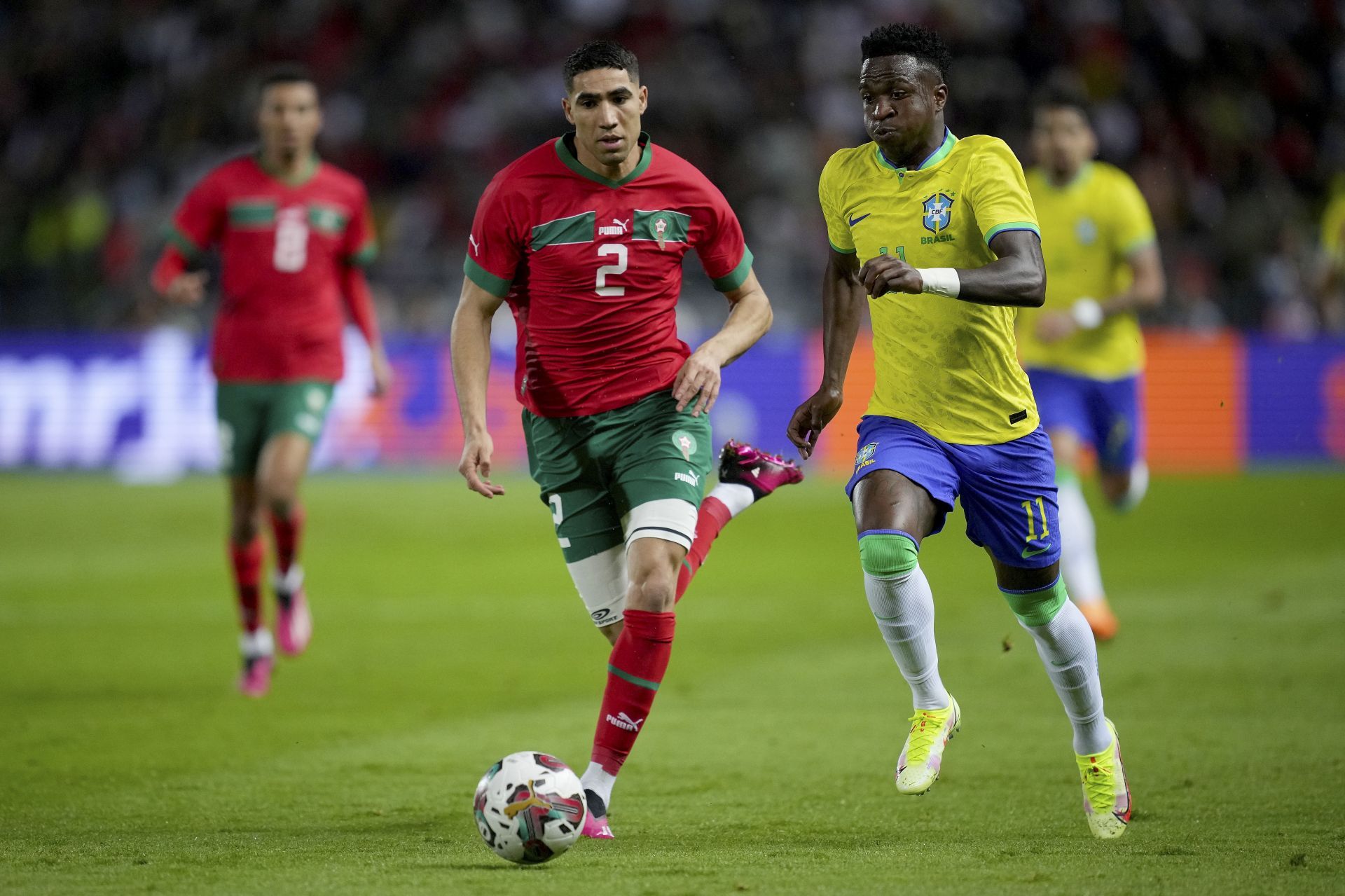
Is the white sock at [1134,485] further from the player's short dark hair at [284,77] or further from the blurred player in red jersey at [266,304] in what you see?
the player's short dark hair at [284,77]

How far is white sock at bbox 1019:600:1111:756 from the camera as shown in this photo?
550 cm

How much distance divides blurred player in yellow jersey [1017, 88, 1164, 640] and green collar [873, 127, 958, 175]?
13.3ft

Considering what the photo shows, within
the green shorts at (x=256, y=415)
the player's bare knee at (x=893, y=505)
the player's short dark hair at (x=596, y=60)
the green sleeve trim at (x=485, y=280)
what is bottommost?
the green shorts at (x=256, y=415)

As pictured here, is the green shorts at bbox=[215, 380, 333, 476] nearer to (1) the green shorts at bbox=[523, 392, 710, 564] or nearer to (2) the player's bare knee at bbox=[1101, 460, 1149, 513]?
(1) the green shorts at bbox=[523, 392, 710, 564]

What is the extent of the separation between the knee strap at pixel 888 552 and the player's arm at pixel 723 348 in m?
0.67

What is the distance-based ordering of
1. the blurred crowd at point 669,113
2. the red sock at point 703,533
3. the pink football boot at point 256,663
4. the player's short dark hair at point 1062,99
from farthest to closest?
1. the blurred crowd at point 669,113
2. the player's short dark hair at point 1062,99
3. the pink football boot at point 256,663
4. the red sock at point 703,533

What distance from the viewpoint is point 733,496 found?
263 inches

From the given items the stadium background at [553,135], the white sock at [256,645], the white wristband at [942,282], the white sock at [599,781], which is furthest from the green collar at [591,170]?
the stadium background at [553,135]

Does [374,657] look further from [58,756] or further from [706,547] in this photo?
[706,547]

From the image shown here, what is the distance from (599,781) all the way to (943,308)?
1860 mm

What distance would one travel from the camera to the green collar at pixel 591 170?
5840 millimetres

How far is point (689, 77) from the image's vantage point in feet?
73.4

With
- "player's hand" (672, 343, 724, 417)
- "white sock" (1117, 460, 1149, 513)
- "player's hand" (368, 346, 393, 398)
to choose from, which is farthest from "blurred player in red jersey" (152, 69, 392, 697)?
"white sock" (1117, 460, 1149, 513)

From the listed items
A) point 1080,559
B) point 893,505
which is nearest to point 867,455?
point 893,505
